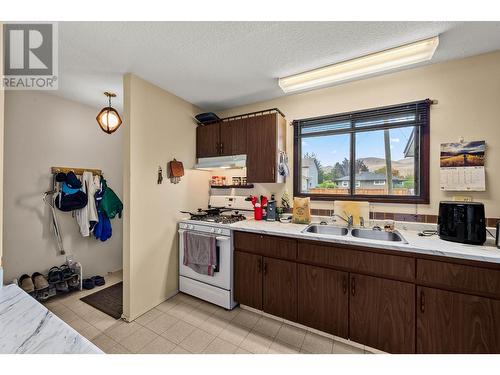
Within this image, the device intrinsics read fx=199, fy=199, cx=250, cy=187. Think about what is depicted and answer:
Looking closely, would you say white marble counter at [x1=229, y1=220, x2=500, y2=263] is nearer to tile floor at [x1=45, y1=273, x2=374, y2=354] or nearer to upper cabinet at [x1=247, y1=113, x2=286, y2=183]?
upper cabinet at [x1=247, y1=113, x2=286, y2=183]

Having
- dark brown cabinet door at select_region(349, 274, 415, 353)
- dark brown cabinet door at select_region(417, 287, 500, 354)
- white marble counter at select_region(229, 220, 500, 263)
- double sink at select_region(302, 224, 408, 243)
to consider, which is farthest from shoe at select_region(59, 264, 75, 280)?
dark brown cabinet door at select_region(417, 287, 500, 354)

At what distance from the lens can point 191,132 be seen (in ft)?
9.33

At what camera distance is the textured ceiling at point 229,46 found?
1.45 metres

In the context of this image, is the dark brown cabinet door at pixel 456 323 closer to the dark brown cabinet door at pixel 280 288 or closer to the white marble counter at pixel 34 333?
the dark brown cabinet door at pixel 280 288

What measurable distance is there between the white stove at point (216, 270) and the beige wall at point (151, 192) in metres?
0.17

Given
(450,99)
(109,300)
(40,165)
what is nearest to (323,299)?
(450,99)

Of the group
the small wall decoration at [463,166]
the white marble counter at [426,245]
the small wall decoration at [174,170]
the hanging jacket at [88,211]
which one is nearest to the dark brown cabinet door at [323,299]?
the white marble counter at [426,245]

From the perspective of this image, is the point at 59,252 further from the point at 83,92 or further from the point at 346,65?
the point at 346,65

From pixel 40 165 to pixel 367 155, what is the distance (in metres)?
3.89

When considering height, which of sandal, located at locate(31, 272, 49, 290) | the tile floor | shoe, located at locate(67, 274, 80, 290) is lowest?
the tile floor

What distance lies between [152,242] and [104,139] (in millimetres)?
1936

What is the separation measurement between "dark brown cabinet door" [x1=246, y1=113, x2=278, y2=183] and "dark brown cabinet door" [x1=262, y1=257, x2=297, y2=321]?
966 millimetres

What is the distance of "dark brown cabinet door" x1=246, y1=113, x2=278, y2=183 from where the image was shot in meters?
2.38

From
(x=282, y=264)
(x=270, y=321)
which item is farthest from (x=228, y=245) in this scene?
(x=270, y=321)
